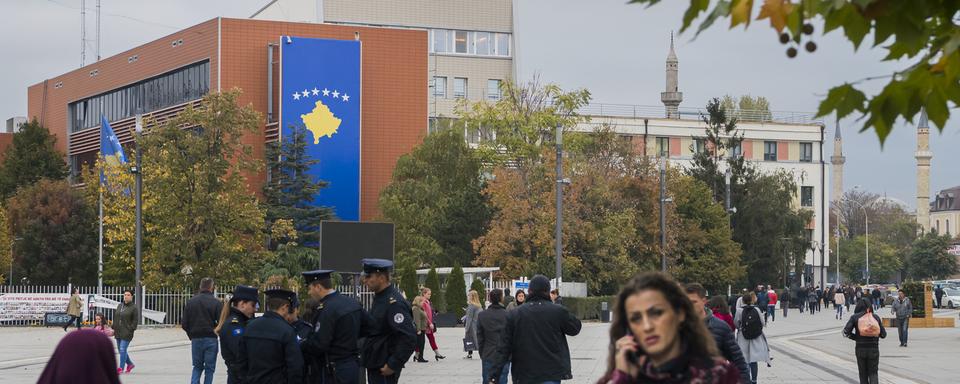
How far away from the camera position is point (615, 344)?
186 inches

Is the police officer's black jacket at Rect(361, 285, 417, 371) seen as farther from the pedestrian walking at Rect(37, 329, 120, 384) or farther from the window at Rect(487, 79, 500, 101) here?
the window at Rect(487, 79, 500, 101)

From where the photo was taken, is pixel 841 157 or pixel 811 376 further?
pixel 841 157

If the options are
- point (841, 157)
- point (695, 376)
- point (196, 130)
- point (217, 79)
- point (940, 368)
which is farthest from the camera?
point (841, 157)

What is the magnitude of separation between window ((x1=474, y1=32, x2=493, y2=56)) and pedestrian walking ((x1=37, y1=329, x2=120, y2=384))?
3367 inches

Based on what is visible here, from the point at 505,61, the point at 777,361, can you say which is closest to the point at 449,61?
the point at 505,61

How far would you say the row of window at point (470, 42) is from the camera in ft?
296

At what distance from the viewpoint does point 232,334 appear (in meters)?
12.6

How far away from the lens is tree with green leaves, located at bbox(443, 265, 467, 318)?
176ft

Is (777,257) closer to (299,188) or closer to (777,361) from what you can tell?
(299,188)

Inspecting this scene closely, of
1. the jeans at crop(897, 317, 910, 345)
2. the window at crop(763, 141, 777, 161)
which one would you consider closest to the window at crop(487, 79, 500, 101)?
the window at crop(763, 141, 777, 161)

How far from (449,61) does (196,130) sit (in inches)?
1408

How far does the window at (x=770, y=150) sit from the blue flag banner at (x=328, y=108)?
47.8 m

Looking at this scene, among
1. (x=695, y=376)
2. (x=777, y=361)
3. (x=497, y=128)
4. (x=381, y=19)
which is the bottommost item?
(x=777, y=361)

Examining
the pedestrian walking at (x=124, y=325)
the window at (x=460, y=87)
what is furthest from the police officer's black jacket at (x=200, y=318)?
the window at (x=460, y=87)
